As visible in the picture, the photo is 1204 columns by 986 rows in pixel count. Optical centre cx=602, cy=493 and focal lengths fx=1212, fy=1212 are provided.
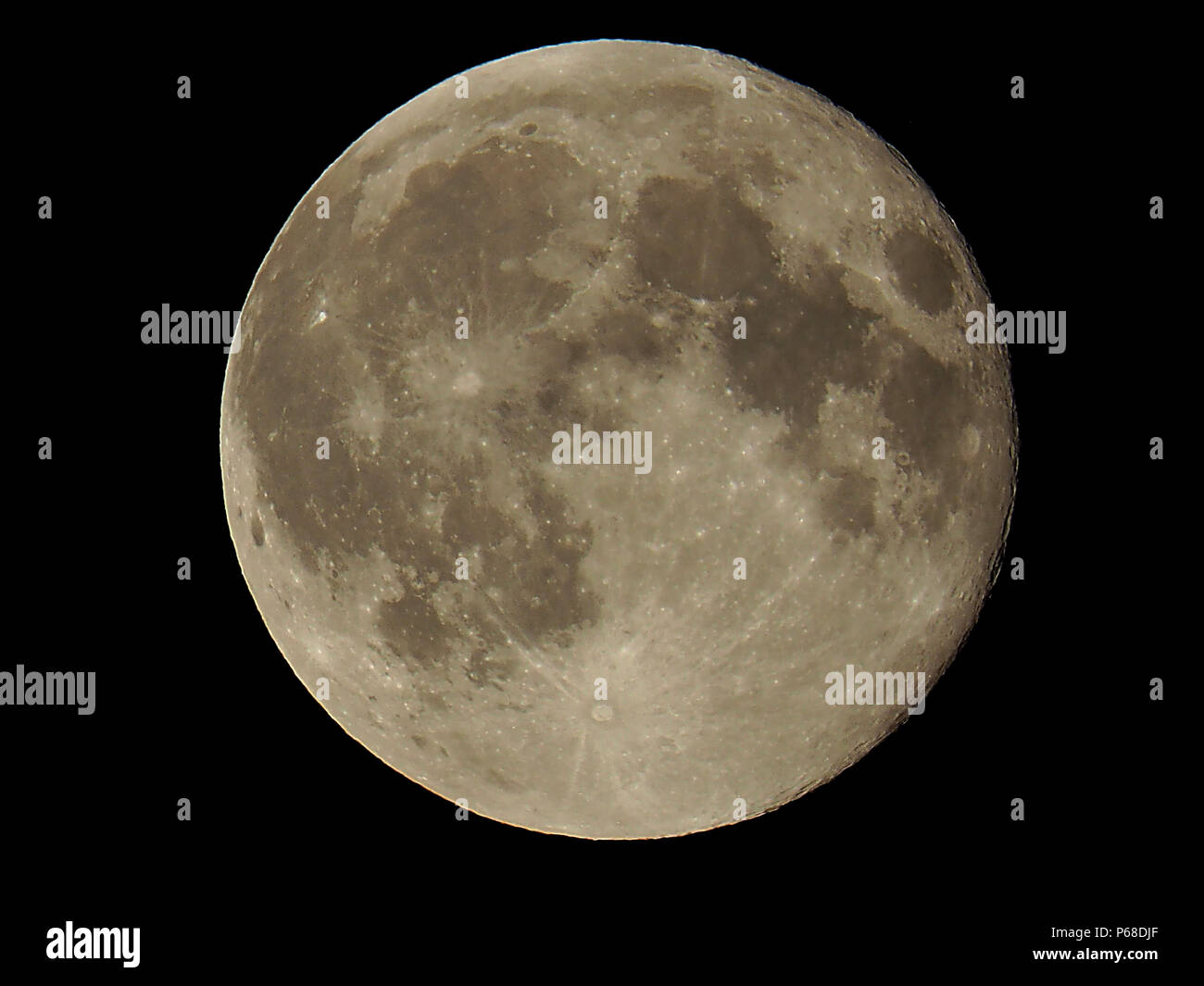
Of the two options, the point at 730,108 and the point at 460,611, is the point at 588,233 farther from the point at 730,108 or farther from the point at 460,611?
the point at 460,611

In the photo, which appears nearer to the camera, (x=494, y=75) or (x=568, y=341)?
(x=568, y=341)

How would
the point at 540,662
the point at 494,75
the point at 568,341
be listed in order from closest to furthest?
the point at 568,341 < the point at 540,662 < the point at 494,75

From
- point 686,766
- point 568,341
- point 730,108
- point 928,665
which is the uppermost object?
point 730,108

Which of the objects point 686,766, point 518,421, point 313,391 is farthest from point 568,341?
point 686,766

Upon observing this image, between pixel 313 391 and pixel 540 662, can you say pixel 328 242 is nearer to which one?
pixel 313 391

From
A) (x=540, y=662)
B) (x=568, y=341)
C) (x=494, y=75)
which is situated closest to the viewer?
(x=568, y=341)

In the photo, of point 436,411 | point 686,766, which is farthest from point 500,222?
point 686,766

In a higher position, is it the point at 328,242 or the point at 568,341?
the point at 328,242
